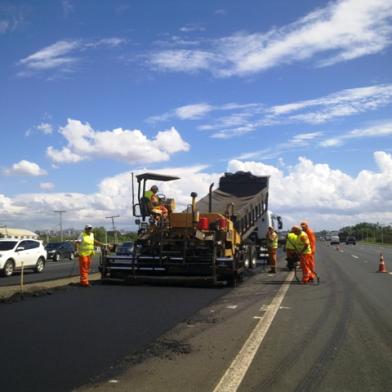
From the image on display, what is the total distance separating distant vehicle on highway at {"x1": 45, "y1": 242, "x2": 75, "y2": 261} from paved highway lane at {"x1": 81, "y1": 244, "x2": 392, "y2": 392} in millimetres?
26611

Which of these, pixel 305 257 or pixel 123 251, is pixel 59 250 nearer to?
pixel 123 251

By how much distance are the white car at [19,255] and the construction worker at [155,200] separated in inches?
307

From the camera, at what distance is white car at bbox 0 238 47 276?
20.9m

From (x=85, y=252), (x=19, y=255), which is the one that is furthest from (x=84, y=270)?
(x=19, y=255)

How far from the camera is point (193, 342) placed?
7.32 m

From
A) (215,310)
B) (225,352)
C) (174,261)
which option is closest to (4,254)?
(174,261)

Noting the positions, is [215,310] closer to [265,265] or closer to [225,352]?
[225,352]

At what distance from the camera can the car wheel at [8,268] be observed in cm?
2078

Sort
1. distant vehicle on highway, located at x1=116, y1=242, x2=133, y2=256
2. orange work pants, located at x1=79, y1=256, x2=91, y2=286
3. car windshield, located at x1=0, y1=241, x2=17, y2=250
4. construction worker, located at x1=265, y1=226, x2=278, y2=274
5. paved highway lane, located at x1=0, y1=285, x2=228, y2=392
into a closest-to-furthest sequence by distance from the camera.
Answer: paved highway lane, located at x1=0, y1=285, x2=228, y2=392 → orange work pants, located at x1=79, y1=256, x2=91, y2=286 → distant vehicle on highway, located at x1=116, y1=242, x2=133, y2=256 → construction worker, located at x1=265, y1=226, x2=278, y2=274 → car windshield, located at x1=0, y1=241, x2=17, y2=250

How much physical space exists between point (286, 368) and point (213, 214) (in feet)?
33.6

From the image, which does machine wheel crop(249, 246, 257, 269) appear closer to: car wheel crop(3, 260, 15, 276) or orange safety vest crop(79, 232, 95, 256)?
orange safety vest crop(79, 232, 95, 256)

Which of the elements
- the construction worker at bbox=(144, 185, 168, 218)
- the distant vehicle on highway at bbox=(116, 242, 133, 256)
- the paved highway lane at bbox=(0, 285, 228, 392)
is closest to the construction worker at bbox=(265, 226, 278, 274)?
the distant vehicle on highway at bbox=(116, 242, 133, 256)

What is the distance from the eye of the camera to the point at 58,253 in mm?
37062

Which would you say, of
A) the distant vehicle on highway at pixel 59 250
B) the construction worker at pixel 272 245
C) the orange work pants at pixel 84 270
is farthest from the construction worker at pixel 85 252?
the distant vehicle on highway at pixel 59 250
